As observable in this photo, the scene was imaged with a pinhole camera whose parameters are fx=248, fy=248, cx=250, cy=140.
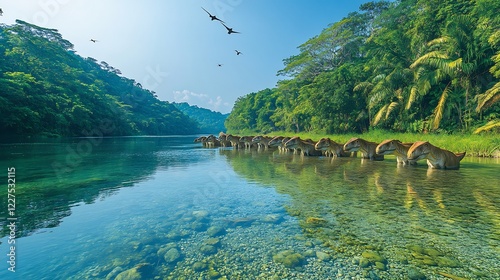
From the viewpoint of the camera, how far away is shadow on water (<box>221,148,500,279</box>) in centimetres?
400

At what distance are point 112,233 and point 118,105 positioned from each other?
97.5 metres

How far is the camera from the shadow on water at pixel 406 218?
4.00 m

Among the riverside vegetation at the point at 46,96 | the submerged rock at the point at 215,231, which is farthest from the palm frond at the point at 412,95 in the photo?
the riverside vegetation at the point at 46,96

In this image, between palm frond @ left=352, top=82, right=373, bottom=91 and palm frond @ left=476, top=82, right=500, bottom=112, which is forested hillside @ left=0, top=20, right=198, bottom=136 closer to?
palm frond @ left=352, top=82, right=373, bottom=91

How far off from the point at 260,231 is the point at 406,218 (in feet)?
11.3

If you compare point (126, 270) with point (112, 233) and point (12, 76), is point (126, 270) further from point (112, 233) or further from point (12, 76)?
point (12, 76)

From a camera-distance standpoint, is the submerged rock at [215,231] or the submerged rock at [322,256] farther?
the submerged rock at [215,231]

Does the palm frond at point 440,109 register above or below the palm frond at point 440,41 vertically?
below

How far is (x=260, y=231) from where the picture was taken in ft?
17.3

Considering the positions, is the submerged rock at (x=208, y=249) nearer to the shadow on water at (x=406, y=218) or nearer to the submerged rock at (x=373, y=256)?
the shadow on water at (x=406, y=218)

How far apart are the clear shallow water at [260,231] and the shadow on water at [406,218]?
29mm

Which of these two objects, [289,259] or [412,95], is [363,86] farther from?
[289,259]

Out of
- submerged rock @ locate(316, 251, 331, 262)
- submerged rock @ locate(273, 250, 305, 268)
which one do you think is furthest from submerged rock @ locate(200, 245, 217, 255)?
submerged rock @ locate(316, 251, 331, 262)

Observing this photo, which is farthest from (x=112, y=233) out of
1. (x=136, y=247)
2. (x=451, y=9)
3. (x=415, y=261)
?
(x=451, y=9)
